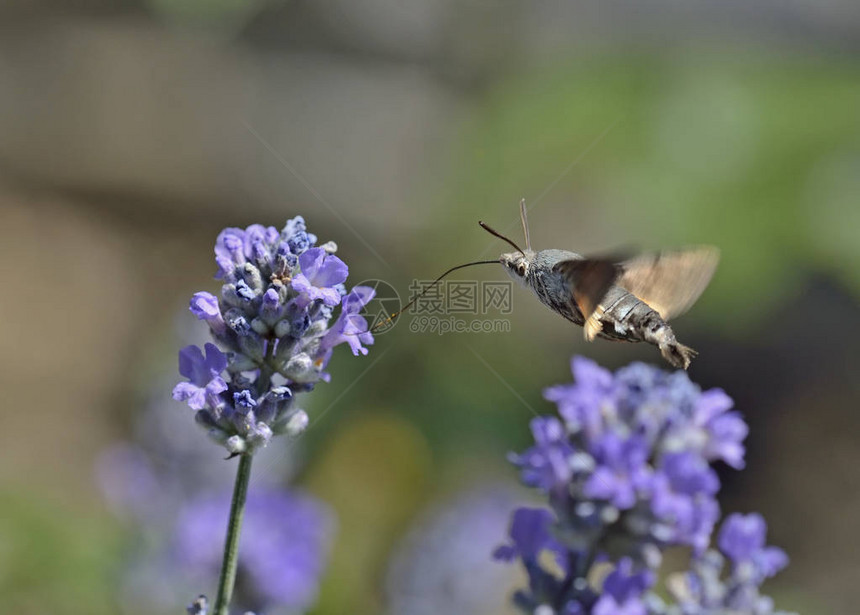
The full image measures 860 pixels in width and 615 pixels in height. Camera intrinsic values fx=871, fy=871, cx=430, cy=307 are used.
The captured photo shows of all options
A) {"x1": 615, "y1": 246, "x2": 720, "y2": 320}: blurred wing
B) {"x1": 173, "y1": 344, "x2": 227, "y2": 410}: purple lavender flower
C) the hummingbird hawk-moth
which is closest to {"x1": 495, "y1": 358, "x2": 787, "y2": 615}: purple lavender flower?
the hummingbird hawk-moth

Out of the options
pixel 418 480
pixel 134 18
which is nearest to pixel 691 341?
pixel 418 480

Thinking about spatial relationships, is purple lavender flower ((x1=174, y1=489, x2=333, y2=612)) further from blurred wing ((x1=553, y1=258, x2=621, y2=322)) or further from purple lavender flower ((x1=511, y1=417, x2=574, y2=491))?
blurred wing ((x1=553, y1=258, x2=621, y2=322))

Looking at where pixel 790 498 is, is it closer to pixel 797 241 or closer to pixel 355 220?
pixel 797 241

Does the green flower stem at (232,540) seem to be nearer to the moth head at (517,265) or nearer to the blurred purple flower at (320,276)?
the blurred purple flower at (320,276)

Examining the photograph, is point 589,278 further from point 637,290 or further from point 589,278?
point 637,290

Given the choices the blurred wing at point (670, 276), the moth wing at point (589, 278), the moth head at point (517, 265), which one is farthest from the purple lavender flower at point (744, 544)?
the moth head at point (517, 265)

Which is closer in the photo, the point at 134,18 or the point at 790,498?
the point at 790,498

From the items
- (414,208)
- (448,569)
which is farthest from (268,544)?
(414,208)
